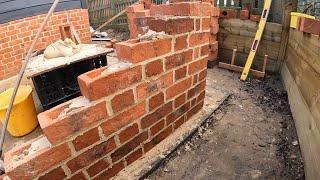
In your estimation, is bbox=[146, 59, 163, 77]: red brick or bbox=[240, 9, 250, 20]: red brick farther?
bbox=[240, 9, 250, 20]: red brick

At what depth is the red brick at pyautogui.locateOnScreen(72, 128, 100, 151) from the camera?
5.08 feet

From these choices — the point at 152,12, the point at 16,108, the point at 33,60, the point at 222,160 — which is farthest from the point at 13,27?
the point at 222,160

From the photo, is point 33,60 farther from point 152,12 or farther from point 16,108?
point 152,12

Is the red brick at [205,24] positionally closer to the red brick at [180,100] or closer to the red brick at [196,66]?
the red brick at [196,66]

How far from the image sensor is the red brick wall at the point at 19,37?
5098mm

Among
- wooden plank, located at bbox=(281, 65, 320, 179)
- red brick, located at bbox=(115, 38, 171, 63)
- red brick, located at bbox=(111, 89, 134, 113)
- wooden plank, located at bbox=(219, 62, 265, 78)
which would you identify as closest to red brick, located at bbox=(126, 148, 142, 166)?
red brick, located at bbox=(111, 89, 134, 113)

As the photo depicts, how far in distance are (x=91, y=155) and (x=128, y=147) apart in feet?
1.06

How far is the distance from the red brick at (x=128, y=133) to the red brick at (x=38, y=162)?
407 mm

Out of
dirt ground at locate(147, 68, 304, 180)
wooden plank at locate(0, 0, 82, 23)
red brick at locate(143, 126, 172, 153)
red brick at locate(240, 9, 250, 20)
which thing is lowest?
dirt ground at locate(147, 68, 304, 180)

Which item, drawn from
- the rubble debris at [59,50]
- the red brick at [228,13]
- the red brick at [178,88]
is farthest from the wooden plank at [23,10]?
the red brick at [178,88]

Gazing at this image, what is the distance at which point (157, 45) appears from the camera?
185 cm

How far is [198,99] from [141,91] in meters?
0.92

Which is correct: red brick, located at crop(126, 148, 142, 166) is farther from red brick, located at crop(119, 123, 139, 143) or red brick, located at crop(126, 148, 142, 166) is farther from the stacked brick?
red brick, located at crop(119, 123, 139, 143)

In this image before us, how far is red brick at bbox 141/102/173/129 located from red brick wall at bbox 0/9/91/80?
4.55 meters
